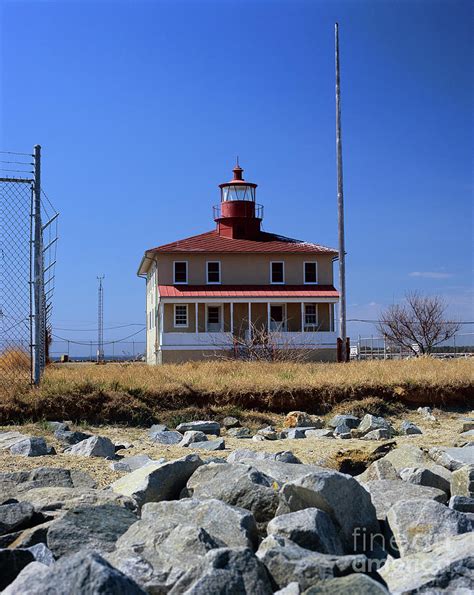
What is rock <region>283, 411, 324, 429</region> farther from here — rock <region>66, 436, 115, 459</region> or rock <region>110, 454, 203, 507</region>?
rock <region>110, 454, 203, 507</region>

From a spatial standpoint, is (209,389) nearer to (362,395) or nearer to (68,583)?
(362,395)

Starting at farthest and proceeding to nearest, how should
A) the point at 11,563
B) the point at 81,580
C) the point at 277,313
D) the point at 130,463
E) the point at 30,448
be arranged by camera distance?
1. the point at 277,313
2. the point at 30,448
3. the point at 130,463
4. the point at 11,563
5. the point at 81,580

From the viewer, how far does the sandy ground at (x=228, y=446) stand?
845 cm

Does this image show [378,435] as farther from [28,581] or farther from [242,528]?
[28,581]

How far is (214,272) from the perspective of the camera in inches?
1500

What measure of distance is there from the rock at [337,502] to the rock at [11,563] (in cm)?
184

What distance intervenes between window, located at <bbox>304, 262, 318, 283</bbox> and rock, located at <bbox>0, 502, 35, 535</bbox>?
33337mm

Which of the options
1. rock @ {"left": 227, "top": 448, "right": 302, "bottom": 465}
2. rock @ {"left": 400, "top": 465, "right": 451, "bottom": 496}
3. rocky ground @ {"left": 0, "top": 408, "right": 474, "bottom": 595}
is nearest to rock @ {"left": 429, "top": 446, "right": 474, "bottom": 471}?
rocky ground @ {"left": 0, "top": 408, "right": 474, "bottom": 595}

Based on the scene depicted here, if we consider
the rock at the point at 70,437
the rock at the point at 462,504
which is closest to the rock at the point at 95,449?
the rock at the point at 70,437

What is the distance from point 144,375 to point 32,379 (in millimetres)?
2569

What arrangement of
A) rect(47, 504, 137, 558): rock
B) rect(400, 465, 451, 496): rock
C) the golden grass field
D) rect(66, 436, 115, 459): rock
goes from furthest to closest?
1. the golden grass field
2. rect(66, 436, 115, 459): rock
3. rect(400, 465, 451, 496): rock
4. rect(47, 504, 137, 558): rock

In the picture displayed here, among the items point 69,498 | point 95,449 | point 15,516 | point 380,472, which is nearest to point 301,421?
point 95,449

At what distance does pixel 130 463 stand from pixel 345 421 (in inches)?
185

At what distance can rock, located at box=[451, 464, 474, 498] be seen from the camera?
668cm
